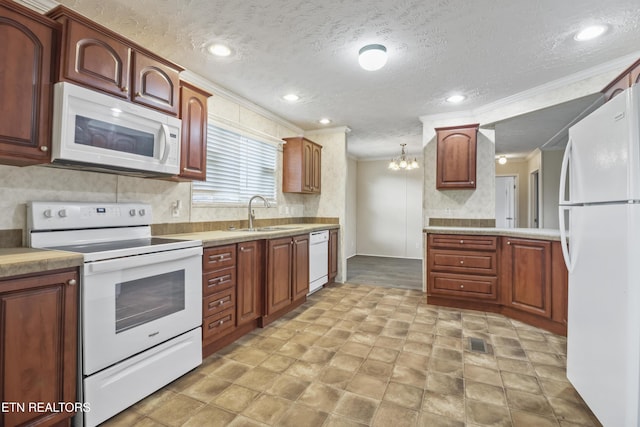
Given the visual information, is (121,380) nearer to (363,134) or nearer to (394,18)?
(394,18)

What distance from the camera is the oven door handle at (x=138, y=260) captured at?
1.55m

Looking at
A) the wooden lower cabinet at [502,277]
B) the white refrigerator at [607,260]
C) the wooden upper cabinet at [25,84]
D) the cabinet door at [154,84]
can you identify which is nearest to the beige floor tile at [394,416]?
the white refrigerator at [607,260]

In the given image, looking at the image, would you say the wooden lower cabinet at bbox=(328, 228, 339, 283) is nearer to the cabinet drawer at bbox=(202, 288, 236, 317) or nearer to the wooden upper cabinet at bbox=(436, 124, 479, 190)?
the wooden upper cabinet at bbox=(436, 124, 479, 190)

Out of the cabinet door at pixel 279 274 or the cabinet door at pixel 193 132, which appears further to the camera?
the cabinet door at pixel 279 274

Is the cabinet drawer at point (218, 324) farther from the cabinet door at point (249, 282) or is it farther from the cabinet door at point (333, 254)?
the cabinet door at point (333, 254)

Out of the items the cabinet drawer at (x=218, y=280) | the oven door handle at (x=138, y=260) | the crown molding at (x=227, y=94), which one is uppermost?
the crown molding at (x=227, y=94)

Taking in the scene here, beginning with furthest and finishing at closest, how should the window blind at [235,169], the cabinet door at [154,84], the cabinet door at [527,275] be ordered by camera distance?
the window blind at [235,169], the cabinet door at [527,275], the cabinet door at [154,84]

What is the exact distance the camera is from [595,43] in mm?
2354

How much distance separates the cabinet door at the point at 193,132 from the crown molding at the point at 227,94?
0.84ft

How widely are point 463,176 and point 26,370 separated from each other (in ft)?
13.9

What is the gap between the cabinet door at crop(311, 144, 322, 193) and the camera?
4652 mm

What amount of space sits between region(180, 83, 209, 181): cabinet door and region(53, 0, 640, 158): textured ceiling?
0.35 meters

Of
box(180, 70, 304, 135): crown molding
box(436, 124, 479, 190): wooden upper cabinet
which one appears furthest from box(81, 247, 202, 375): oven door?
box(436, 124, 479, 190): wooden upper cabinet

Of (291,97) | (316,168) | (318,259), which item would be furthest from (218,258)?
(316,168)
